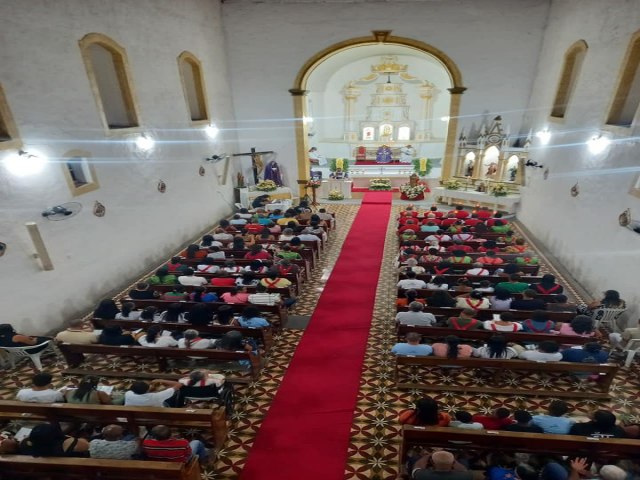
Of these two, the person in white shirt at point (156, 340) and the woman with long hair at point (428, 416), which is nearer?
the woman with long hair at point (428, 416)

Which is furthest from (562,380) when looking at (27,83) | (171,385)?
(27,83)

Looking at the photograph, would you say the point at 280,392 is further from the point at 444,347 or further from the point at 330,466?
the point at 444,347

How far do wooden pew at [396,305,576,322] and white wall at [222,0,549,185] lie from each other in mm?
10515

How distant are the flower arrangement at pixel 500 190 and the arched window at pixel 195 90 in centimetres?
1043

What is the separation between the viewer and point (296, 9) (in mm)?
14672

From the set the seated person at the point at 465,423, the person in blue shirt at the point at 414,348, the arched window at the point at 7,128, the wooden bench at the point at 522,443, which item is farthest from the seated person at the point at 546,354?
the arched window at the point at 7,128

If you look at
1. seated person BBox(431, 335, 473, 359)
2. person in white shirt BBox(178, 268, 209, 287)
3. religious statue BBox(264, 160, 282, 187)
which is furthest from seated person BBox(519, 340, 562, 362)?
religious statue BBox(264, 160, 282, 187)

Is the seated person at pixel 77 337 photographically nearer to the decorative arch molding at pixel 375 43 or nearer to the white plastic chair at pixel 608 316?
the white plastic chair at pixel 608 316

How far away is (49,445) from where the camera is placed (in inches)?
162

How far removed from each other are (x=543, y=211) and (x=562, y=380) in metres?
7.02

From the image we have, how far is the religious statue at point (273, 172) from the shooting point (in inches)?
656

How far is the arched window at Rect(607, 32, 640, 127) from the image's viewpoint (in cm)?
840

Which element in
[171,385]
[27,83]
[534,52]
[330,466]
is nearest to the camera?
[330,466]

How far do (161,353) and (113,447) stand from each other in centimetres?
195
